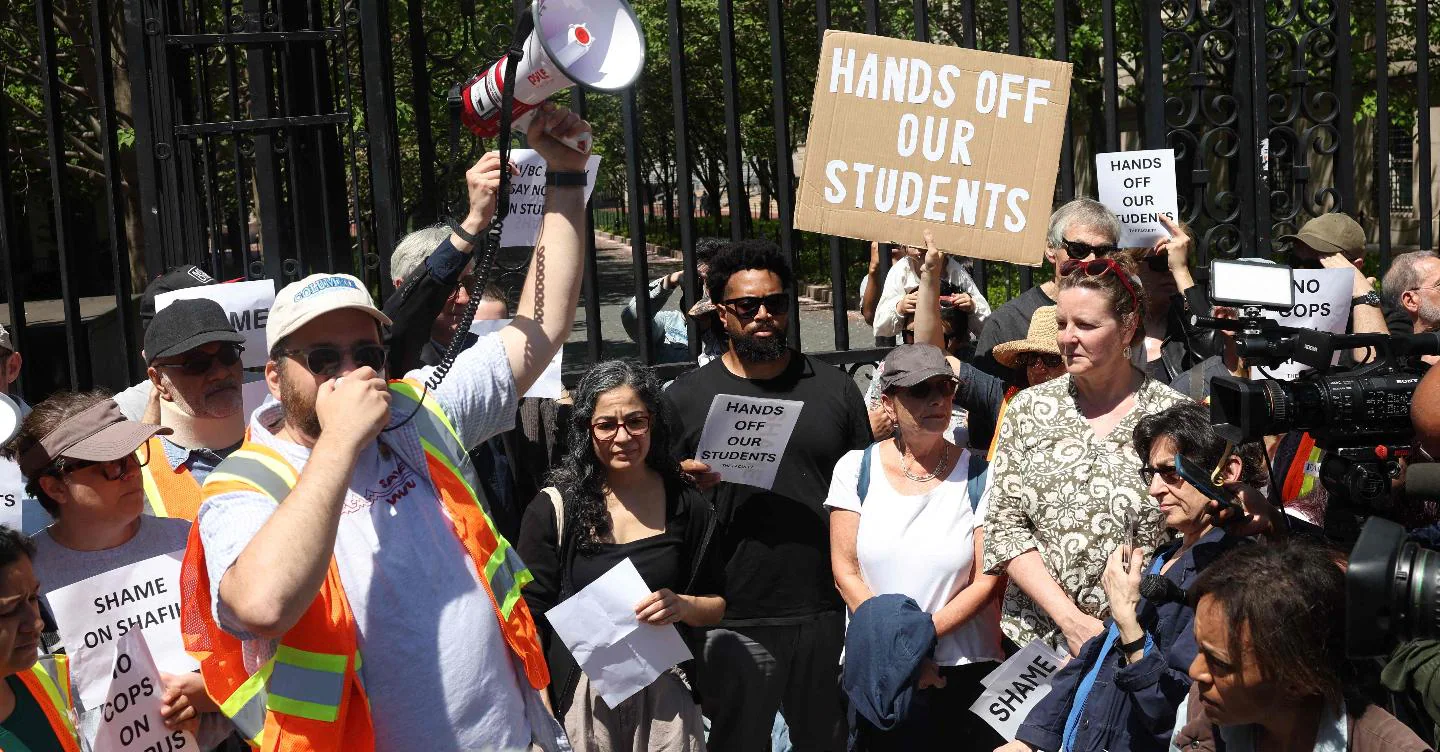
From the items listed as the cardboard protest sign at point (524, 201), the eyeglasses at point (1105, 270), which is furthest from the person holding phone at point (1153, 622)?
the cardboard protest sign at point (524, 201)

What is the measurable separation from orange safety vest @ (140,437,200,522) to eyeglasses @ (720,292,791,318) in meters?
1.79

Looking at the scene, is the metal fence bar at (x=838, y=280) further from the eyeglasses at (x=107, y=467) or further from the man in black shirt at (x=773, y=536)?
the eyeglasses at (x=107, y=467)

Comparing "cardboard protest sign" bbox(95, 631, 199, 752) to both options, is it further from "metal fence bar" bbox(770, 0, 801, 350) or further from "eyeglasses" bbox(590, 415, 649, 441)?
"metal fence bar" bbox(770, 0, 801, 350)

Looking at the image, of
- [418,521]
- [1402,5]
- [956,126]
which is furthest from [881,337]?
[1402,5]

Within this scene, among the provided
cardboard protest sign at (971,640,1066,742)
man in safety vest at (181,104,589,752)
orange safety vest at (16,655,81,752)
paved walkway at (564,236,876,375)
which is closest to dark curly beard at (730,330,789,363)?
cardboard protest sign at (971,640,1066,742)

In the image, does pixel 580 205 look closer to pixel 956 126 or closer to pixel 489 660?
pixel 489 660

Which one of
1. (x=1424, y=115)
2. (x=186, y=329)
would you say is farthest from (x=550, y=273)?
(x=1424, y=115)

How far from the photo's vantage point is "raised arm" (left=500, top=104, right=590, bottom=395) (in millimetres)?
3441

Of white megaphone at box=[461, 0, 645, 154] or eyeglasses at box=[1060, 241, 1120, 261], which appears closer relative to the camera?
white megaphone at box=[461, 0, 645, 154]

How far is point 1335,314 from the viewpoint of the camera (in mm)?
5195

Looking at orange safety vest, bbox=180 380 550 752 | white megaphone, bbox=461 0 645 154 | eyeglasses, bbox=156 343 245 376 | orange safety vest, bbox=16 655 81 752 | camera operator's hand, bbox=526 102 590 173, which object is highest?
white megaphone, bbox=461 0 645 154

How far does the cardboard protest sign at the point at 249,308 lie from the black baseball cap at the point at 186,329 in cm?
32

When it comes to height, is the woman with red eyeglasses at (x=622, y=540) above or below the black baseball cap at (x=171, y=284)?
below

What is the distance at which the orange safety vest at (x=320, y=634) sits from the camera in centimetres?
286
